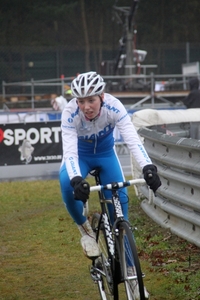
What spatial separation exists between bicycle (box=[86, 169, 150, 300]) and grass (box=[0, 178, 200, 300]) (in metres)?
0.58

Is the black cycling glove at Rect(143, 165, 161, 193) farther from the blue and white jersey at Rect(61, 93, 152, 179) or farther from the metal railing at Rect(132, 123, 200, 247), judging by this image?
the metal railing at Rect(132, 123, 200, 247)

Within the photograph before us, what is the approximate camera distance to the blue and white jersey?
6051 millimetres

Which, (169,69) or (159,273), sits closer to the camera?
(159,273)

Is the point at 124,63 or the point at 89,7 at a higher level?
the point at 89,7

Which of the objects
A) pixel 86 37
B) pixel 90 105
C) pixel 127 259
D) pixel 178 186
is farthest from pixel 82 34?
pixel 127 259

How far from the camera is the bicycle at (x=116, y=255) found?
5452mm

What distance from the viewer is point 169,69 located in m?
34.8

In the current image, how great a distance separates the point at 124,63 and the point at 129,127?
Answer: 25.8 metres

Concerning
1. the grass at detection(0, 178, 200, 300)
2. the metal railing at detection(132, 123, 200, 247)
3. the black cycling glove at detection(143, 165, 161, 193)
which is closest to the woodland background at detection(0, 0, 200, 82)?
the grass at detection(0, 178, 200, 300)

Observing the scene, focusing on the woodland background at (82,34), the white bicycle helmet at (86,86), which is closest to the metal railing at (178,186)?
the white bicycle helmet at (86,86)

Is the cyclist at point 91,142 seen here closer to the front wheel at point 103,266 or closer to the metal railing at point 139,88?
the front wheel at point 103,266

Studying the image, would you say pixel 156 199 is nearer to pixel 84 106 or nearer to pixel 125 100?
pixel 84 106

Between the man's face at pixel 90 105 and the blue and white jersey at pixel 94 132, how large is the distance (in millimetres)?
108

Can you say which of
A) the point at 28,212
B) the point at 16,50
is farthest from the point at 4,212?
the point at 16,50
